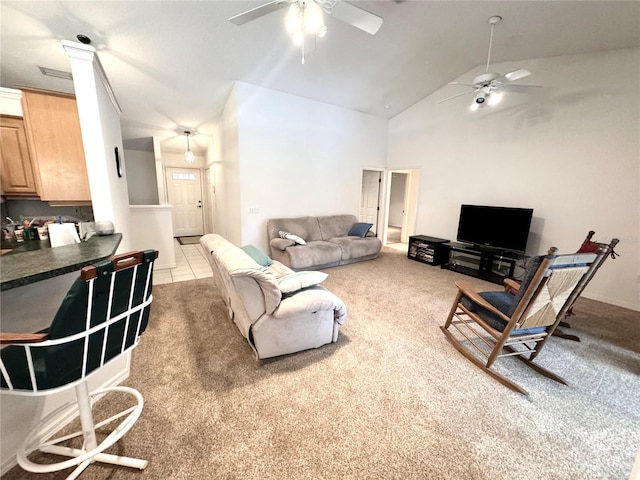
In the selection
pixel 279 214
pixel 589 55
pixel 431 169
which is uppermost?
pixel 589 55

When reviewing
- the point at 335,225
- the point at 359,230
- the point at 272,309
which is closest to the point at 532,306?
the point at 272,309

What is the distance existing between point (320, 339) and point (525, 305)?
5.06 feet

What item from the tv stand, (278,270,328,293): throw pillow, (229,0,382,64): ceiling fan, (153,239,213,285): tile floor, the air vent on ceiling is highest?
the air vent on ceiling

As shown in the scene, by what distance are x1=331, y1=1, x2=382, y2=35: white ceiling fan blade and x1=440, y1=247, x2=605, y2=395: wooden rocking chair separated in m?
2.03

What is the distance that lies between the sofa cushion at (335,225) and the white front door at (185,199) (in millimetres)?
4547

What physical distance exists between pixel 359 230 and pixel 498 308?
320 cm

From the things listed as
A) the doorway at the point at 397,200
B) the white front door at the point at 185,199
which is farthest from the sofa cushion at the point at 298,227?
the doorway at the point at 397,200

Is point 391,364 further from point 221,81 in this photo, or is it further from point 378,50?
point 221,81

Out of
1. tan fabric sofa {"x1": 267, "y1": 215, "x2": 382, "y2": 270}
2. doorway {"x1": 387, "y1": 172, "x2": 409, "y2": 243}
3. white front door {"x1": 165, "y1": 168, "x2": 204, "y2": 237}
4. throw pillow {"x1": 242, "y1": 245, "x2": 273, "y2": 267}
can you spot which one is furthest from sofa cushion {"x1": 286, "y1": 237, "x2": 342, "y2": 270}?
white front door {"x1": 165, "y1": 168, "x2": 204, "y2": 237}

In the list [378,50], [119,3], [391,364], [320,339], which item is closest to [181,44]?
[119,3]

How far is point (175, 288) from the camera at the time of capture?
3.40 metres

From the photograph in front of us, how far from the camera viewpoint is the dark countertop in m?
1.09

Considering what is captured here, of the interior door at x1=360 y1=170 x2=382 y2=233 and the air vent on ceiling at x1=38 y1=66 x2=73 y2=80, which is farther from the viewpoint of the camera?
the interior door at x1=360 y1=170 x2=382 y2=233

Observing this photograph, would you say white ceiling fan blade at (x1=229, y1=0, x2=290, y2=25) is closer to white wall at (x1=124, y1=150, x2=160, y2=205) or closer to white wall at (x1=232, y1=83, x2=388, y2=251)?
white wall at (x1=232, y1=83, x2=388, y2=251)
